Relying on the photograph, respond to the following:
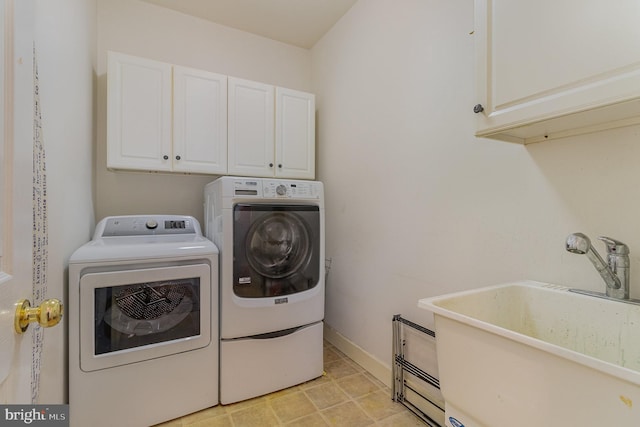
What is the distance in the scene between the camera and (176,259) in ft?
5.33

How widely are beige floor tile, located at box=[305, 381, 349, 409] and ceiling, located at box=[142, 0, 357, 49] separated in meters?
2.78

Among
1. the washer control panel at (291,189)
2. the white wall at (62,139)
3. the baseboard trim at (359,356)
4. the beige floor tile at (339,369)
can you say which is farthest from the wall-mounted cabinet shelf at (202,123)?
the beige floor tile at (339,369)

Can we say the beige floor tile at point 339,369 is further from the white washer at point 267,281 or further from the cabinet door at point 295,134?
the cabinet door at point 295,134

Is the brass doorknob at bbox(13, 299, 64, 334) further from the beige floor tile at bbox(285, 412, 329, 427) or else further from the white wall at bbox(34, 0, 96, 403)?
the beige floor tile at bbox(285, 412, 329, 427)

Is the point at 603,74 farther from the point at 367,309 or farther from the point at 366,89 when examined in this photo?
the point at 367,309

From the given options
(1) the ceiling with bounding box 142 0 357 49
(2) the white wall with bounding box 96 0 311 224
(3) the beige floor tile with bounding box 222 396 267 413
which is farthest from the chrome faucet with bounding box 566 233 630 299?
(2) the white wall with bounding box 96 0 311 224

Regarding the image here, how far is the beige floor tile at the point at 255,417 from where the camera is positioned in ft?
5.16

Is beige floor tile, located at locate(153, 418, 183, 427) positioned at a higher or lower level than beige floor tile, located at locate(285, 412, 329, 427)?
lower

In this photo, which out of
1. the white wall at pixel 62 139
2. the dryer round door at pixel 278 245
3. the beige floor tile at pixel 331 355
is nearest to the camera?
the white wall at pixel 62 139

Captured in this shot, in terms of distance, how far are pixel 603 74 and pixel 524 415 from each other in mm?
893

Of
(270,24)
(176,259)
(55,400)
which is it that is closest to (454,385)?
(176,259)

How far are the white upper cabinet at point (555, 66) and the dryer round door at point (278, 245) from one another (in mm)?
1237

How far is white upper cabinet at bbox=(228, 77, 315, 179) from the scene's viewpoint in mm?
2281

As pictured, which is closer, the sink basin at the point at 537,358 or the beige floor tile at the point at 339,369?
the sink basin at the point at 537,358
